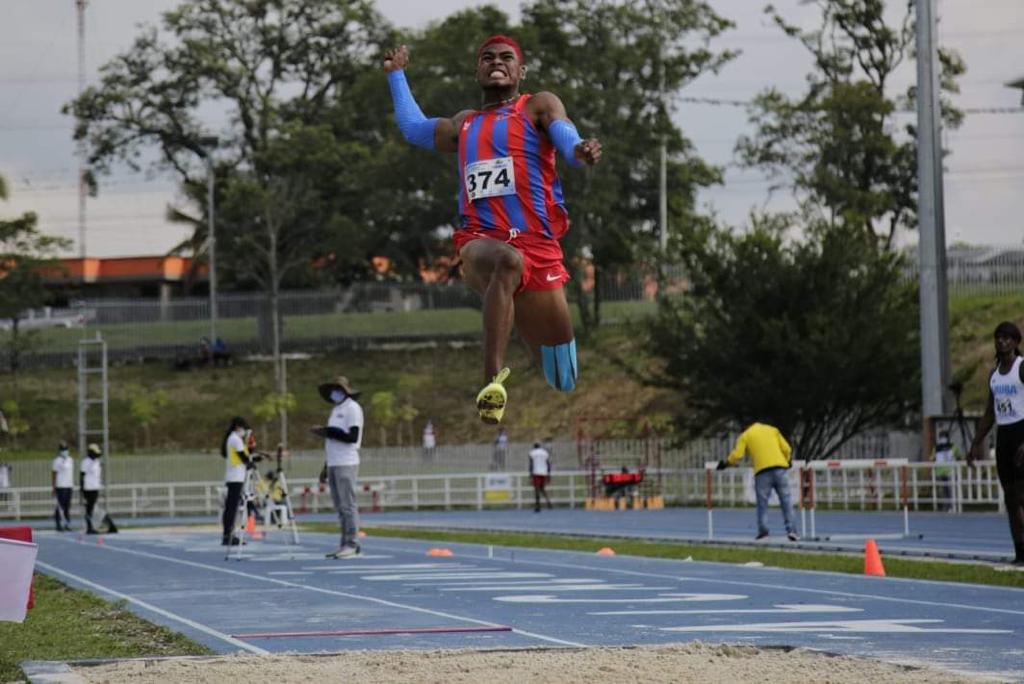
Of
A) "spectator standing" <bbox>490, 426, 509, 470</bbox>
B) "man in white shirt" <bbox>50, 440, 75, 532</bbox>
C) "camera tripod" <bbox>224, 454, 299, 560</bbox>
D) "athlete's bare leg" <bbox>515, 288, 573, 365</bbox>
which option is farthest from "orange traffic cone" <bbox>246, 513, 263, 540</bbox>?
"athlete's bare leg" <bbox>515, 288, 573, 365</bbox>

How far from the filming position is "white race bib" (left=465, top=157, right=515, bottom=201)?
9.22 meters

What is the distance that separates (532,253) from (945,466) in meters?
24.9

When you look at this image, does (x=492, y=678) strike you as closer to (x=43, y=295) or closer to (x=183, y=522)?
(x=183, y=522)

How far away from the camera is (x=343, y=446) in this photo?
73.6ft

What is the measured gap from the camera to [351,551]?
23281mm

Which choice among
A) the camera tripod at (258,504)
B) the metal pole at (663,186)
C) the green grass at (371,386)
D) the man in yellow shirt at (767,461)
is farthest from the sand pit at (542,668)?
the metal pole at (663,186)

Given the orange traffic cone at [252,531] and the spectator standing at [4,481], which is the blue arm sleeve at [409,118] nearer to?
the orange traffic cone at [252,531]

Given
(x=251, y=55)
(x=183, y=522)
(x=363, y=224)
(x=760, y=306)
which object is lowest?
(x=183, y=522)

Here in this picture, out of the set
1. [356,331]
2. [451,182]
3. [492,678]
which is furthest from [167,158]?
[492,678]

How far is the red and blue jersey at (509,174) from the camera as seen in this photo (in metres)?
9.23

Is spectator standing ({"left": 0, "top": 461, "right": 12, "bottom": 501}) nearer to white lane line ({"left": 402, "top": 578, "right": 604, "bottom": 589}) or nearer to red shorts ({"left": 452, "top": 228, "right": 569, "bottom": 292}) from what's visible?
white lane line ({"left": 402, "top": 578, "right": 604, "bottom": 589})

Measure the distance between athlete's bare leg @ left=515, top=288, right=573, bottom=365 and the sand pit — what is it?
180 cm

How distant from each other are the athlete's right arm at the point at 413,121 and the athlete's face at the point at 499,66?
1.12 feet

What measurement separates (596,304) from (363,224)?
1160cm
